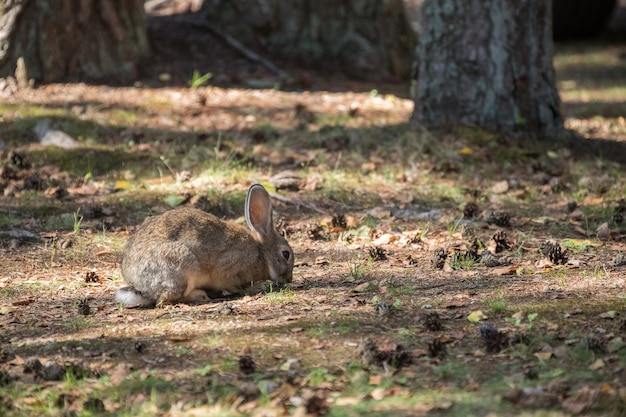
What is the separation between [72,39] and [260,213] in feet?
18.3

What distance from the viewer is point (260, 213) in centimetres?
718

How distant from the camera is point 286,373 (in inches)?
196

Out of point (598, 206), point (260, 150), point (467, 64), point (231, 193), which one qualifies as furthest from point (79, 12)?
point (598, 206)

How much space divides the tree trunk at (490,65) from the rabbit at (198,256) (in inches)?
158

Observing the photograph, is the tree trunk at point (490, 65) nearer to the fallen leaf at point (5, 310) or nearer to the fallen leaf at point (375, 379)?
the fallen leaf at point (5, 310)

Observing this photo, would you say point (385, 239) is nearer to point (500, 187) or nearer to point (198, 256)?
point (500, 187)

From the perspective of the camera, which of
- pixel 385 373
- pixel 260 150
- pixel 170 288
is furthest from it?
pixel 260 150

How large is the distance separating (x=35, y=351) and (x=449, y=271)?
10.0 feet

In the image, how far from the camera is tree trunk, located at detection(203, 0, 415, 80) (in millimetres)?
13922

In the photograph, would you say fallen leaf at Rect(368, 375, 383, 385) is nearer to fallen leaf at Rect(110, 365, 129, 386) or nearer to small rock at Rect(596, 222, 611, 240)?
fallen leaf at Rect(110, 365, 129, 386)

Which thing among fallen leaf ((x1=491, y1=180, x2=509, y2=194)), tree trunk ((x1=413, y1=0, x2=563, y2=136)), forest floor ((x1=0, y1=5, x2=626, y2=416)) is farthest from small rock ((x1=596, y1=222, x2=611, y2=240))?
tree trunk ((x1=413, y1=0, x2=563, y2=136))

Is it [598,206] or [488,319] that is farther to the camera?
[598,206]

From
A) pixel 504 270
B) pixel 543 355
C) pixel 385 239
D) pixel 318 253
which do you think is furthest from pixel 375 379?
pixel 385 239

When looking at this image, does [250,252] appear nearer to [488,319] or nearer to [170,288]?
[170,288]
